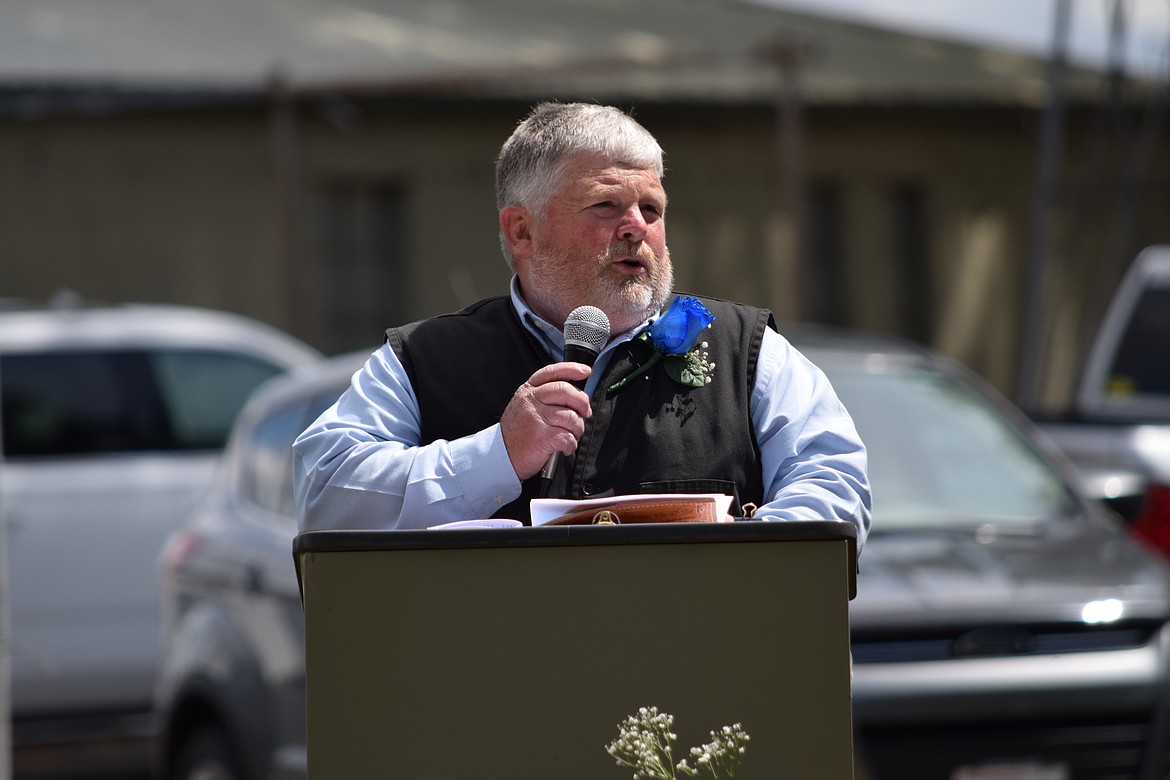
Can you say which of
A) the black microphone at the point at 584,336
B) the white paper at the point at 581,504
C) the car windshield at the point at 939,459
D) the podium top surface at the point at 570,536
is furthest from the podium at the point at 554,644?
the car windshield at the point at 939,459

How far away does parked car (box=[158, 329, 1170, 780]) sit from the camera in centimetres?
499

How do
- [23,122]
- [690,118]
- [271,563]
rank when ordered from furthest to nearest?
[690,118] → [23,122] → [271,563]

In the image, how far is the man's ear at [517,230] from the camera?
2945mm

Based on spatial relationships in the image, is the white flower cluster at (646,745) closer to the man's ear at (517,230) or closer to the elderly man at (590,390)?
the elderly man at (590,390)

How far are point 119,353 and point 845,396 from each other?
3.89 meters

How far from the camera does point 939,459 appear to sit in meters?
6.00

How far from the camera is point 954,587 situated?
5172 millimetres

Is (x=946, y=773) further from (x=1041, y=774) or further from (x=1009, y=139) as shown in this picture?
(x=1009, y=139)

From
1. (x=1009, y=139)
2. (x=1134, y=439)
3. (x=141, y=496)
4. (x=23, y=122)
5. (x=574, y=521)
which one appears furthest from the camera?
(x=1009, y=139)

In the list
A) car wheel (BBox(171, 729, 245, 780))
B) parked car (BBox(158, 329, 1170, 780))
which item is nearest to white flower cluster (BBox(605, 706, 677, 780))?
parked car (BBox(158, 329, 1170, 780))

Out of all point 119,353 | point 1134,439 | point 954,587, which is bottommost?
point 954,587

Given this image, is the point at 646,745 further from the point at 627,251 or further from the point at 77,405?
the point at 77,405

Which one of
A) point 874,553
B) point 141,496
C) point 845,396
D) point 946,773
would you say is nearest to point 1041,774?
point 946,773

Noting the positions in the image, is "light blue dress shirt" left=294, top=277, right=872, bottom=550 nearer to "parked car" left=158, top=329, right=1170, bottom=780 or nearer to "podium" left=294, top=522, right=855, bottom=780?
"podium" left=294, top=522, right=855, bottom=780
